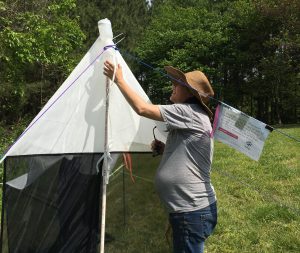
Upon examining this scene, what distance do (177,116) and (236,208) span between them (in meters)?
3.98

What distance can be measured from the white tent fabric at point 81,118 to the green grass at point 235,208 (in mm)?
385

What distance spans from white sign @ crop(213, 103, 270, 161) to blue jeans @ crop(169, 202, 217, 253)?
0.71 m

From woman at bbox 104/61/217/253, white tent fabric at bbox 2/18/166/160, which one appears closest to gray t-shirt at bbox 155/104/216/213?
woman at bbox 104/61/217/253

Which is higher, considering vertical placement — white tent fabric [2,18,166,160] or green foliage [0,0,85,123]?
green foliage [0,0,85,123]

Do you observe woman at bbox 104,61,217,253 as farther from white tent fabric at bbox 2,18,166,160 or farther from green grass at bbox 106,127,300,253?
green grass at bbox 106,127,300,253

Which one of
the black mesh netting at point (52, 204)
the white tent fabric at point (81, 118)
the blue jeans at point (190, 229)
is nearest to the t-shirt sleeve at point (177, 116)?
the blue jeans at point (190, 229)

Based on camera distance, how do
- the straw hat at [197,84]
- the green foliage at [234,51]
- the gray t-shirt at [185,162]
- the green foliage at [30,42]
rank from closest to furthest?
the gray t-shirt at [185,162] < the straw hat at [197,84] < the green foliage at [30,42] < the green foliage at [234,51]

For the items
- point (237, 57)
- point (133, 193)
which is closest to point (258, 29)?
point (237, 57)

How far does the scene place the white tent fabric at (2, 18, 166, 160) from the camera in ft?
11.3

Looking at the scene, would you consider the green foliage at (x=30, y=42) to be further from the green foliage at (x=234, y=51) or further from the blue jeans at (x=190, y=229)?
the green foliage at (x=234, y=51)

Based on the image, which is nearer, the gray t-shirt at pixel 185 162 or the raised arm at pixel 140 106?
the raised arm at pixel 140 106

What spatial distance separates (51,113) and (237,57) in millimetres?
28246

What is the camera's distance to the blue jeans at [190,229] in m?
2.84

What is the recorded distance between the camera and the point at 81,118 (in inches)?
136
